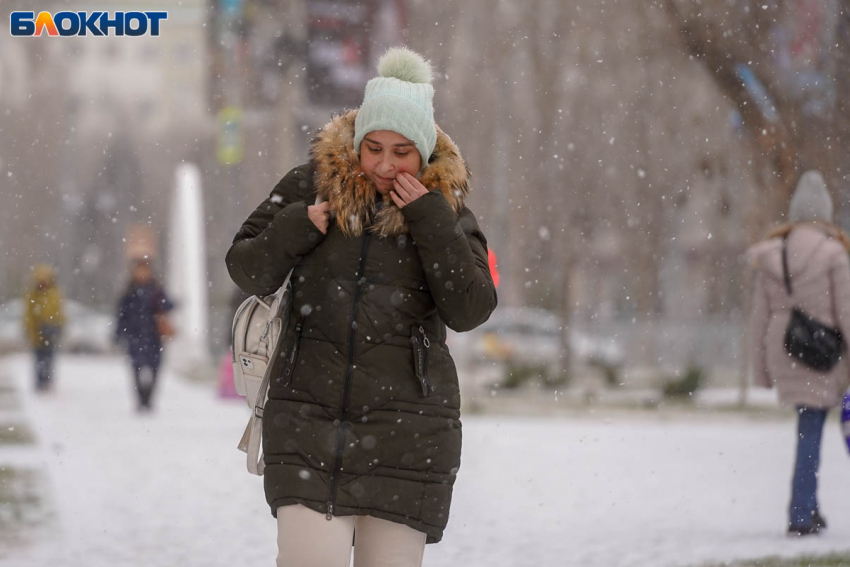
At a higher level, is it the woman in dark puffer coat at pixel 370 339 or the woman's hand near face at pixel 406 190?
the woman's hand near face at pixel 406 190

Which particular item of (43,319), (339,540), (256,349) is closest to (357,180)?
(256,349)

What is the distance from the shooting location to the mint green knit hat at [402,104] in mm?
3273

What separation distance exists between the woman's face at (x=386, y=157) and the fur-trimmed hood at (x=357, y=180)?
2cm

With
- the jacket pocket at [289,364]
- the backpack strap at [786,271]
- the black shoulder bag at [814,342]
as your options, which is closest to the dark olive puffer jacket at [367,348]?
the jacket pocket at [289,364]

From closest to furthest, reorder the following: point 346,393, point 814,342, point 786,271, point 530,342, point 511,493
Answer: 1. point 346,393
2. point 814,342
3. point 786,271
4. point 511,493
5. point 530,342

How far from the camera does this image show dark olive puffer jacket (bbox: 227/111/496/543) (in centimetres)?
322

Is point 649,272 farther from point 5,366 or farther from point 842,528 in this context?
point 842,528

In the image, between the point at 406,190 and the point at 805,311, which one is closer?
the point at 406,190

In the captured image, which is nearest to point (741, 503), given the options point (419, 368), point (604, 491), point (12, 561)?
point (604, 491)

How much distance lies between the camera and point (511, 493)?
8828 millimetres

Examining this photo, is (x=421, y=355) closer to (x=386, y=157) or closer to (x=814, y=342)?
(x=386, y=157)

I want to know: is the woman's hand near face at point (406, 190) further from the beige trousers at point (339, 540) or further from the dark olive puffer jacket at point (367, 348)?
the beige trousers at point (339, 540)

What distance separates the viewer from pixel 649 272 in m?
26.2

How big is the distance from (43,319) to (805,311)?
543 inches
